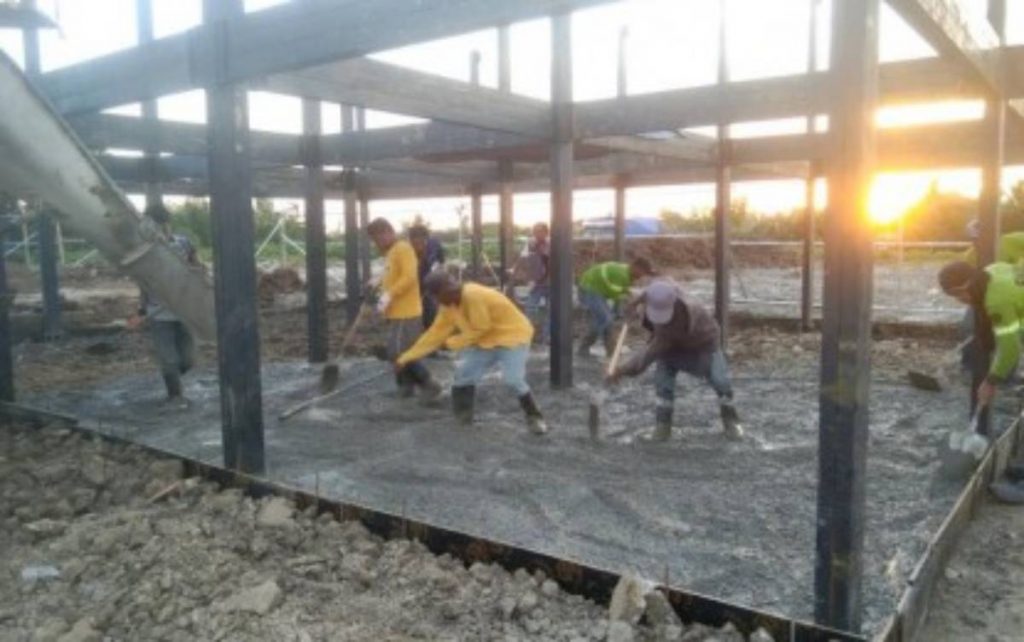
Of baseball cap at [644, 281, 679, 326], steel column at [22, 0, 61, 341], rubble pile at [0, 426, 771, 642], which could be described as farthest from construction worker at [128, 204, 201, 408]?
baseball cap at [644, 281, 679, 326]

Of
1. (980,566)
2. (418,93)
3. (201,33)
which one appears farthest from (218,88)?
(980,566)

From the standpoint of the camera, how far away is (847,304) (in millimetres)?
2793

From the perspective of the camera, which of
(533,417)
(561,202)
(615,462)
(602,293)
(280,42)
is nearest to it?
(280,42)

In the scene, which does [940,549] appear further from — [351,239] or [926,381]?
[351,239]

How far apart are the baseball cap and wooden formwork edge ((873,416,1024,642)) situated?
2.21 metres

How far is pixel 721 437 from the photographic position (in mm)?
6387

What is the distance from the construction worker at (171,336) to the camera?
7.35 metres

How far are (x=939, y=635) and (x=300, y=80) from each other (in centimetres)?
465

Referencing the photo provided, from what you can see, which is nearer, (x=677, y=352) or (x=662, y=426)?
(x=662, y=426)

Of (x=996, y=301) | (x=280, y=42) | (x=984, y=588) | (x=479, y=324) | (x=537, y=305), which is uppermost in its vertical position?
(x=280, y=42)

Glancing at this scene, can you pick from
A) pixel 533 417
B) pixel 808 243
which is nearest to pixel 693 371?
pixel 533 417

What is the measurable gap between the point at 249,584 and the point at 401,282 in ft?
14.4

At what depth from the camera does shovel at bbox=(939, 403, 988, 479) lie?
16.4ft

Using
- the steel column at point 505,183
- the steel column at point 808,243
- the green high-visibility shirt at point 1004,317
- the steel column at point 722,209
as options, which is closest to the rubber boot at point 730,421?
the green high-visibility shirt at point 1004,317
